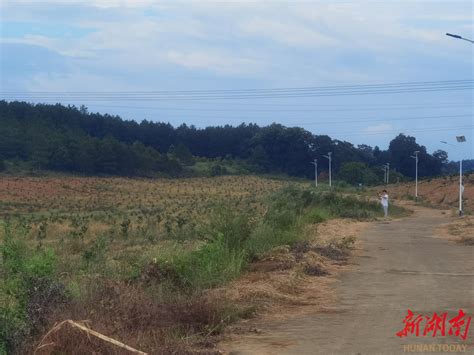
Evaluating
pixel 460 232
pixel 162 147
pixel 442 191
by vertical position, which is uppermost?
pixel 162 147

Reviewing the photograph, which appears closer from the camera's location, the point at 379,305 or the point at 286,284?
the point at 379,305

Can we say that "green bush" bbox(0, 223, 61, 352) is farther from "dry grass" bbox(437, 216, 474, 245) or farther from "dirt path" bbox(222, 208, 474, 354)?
"dry grass" bbox(437, 216, 474, 245)

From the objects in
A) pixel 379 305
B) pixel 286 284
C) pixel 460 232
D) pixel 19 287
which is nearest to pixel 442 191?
pixel 460 232

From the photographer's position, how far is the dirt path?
349 inches

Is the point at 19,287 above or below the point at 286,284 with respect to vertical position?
above

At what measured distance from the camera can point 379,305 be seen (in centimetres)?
1142

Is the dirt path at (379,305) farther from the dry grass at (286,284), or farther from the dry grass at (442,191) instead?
the dry grass at (442,191)

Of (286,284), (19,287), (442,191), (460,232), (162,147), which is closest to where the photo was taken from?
(19,287)

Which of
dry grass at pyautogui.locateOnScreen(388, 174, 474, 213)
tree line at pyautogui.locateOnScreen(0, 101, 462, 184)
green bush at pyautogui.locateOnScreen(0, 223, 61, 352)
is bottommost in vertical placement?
dry grass at pyautogui.locateOnScreen(388, 174, 474, 213)

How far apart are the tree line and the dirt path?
2586 inches

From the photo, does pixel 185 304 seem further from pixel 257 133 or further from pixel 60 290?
pixel 257 133

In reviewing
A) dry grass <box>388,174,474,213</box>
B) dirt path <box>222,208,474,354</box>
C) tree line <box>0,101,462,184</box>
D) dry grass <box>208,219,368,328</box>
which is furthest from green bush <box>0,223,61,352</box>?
tree line <box>0,101,462,184</box>

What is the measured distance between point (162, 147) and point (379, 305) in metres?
118

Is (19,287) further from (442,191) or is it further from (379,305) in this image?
(442,191)
